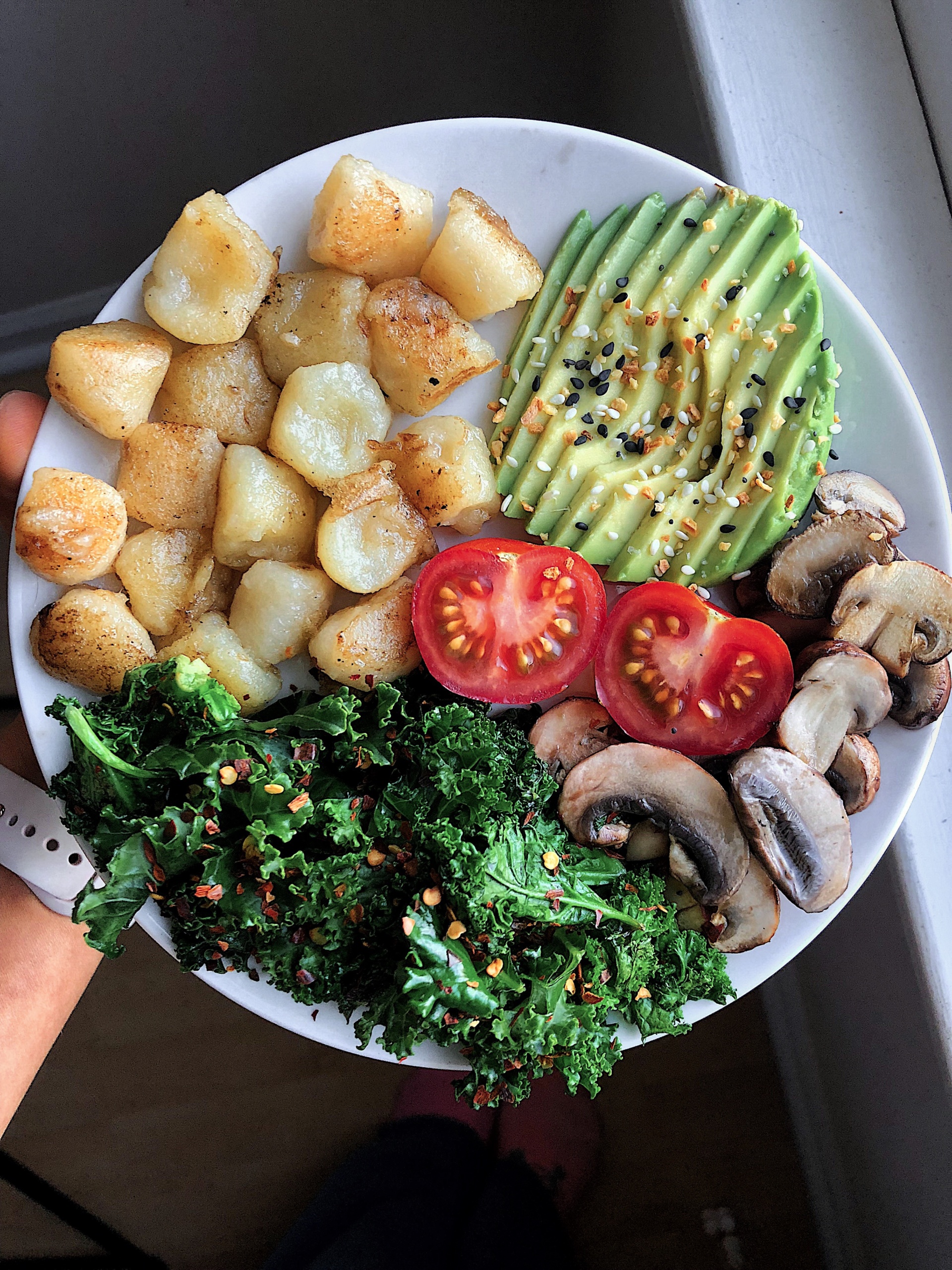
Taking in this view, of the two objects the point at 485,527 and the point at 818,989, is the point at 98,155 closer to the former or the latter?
the point at 485,527

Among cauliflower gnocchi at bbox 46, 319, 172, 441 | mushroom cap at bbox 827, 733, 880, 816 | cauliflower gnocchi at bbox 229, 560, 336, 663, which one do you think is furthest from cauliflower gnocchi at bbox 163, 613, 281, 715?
mushroom cap at bbox 827, 733, 880, 816

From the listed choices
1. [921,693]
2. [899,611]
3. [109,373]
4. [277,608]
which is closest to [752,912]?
[921,693]

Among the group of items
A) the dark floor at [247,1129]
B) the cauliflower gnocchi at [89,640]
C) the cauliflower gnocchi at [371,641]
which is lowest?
the dark floor at [247,1129]

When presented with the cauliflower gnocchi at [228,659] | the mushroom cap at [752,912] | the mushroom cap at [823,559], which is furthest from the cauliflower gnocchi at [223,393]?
the mushroom cap at [752,912]

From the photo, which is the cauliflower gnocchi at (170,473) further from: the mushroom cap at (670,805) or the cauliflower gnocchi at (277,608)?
the mushroom cap at (670,805)

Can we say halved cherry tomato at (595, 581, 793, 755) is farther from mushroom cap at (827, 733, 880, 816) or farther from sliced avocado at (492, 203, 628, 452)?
sliced avocado at (492, 203, 628, 452)
